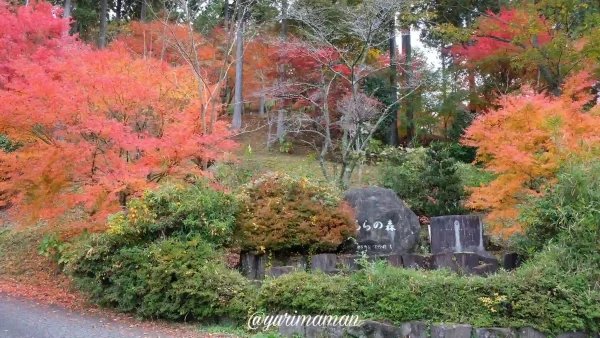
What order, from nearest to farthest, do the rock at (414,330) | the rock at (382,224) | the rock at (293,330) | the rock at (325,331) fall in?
Result: the rock at (414,330)
the rock at (325,331)
the rock at (293,330)
the rock at (382,224)

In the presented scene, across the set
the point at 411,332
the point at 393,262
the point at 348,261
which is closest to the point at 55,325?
the point at 348,261

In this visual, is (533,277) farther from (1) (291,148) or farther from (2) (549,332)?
(1) (291,148)

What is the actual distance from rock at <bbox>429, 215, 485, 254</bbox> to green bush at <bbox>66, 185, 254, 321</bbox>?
13.2 ft

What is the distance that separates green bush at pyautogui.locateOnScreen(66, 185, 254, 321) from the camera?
7.47 meters

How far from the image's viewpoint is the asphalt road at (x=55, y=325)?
23.1 feet

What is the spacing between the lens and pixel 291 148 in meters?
21.8

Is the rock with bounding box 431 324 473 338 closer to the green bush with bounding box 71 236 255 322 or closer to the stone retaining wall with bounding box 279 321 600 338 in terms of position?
the stone retaining wall with bounding box 279 321 600 338

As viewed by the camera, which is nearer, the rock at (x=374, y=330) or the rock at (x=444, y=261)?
the rock at (x=374, y=330)

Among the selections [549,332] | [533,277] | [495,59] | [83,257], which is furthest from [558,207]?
[495,59]

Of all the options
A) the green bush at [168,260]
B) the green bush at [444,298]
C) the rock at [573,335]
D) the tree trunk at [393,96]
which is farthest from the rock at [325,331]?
the tree trunk at [393,96]

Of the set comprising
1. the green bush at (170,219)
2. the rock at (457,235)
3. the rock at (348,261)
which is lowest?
the rock at (348,261)

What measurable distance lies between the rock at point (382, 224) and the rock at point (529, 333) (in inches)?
140

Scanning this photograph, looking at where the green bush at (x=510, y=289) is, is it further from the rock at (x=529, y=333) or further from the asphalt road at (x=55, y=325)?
the asphalt road at (x=55, y=325)

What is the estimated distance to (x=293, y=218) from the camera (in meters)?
8.84
